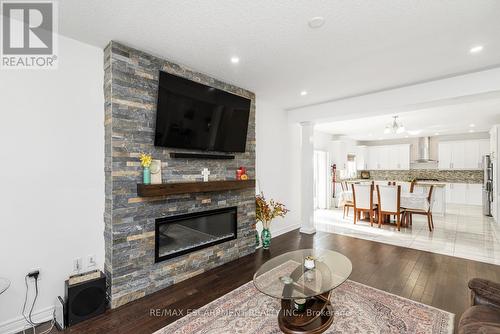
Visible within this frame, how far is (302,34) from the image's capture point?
7.06 ft

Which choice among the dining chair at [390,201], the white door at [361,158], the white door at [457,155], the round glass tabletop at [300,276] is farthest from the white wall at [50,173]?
the white door at [457,155]

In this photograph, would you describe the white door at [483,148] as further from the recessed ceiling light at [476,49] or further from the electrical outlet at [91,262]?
the electrical outlet at [91,262]

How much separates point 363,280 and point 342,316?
2.93ft

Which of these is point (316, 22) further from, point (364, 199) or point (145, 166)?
point (364, 199)

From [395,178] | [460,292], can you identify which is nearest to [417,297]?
[460,292]

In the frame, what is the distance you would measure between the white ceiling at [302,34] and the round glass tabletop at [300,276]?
2.21 meters

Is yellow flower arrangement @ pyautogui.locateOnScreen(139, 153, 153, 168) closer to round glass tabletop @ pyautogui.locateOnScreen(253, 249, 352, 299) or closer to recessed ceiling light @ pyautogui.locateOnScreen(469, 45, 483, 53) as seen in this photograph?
round glass tabletop @ pyautogui.locateOnScreen(253, 249, 352, 299)

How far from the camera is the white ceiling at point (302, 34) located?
179 centimetres

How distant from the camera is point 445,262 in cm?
336

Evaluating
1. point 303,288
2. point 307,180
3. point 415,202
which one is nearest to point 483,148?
point 415,202

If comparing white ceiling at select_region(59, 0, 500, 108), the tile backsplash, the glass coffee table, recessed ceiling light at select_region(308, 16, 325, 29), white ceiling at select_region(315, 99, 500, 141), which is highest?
white ceiling at select_region(59, 0, 500, 108)

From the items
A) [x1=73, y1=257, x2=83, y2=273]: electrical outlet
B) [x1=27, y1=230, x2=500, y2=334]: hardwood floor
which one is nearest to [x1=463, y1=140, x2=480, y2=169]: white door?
[x1=27, y1=230, x2=500, y2=334]: hardwood floor

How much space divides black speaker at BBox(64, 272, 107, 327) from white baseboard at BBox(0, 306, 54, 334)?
23cm

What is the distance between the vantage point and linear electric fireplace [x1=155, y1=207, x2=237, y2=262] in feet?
8.78
